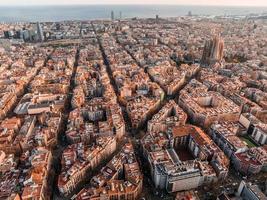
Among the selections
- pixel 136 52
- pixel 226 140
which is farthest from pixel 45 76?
pixel 226 140

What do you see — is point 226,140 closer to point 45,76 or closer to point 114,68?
point 114,68

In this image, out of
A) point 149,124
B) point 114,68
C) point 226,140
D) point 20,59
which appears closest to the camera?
point 226,140

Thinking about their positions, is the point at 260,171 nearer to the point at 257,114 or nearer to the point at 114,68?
the point at 257,114

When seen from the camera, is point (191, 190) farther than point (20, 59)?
No

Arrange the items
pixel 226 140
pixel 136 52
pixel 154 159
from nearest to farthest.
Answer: pixel 154 159 → pixel 226 140 → pixel 136 52

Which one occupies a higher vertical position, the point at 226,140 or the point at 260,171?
the point at 226,140

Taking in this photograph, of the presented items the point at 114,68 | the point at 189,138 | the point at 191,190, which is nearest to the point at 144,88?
the point at 114,68
